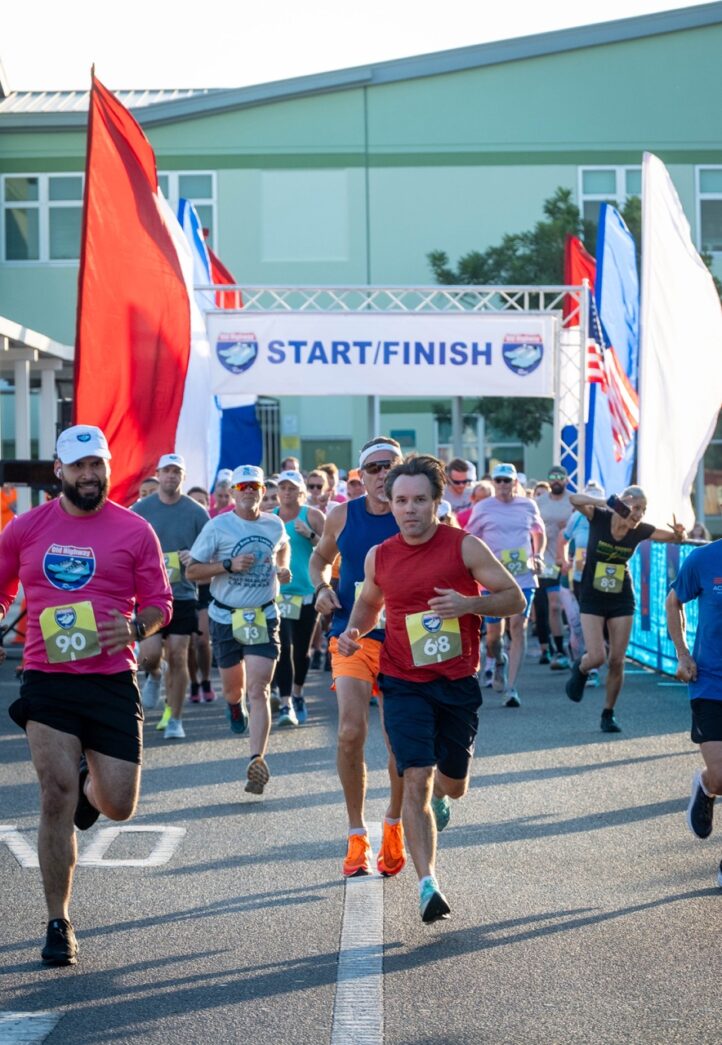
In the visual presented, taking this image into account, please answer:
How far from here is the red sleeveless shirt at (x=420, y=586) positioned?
262 inches

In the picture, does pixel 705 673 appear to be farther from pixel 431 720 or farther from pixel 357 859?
pixel 357 859

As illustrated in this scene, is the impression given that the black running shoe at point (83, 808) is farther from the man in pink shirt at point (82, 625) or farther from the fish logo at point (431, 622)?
the fish logo at point (431, 622)

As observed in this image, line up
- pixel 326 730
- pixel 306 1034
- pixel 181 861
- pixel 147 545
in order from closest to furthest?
pixel 306 1034 < pixel 147 545 < pixel 181 861 < pixel 326 730

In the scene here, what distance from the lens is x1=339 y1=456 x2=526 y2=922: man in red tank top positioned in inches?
257

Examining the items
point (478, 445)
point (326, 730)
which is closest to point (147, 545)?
point (326, 730)

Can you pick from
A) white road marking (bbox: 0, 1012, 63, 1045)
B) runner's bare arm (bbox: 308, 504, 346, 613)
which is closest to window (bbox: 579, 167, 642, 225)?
runner's bare arm (bbox: 308, 504, 346, 613)

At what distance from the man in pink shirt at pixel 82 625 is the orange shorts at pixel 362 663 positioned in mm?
1436

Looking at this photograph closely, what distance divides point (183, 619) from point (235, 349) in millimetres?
7580

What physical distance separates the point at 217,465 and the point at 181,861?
1395cm

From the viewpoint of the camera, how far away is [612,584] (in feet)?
41.2

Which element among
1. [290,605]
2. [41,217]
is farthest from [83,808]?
[41,217]

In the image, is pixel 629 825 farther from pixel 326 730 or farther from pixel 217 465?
pixel 217 465

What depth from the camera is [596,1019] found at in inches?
199

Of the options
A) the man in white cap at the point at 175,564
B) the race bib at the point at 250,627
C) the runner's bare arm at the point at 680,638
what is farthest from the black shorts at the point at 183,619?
the runner's bare arm at the point at 680,638
